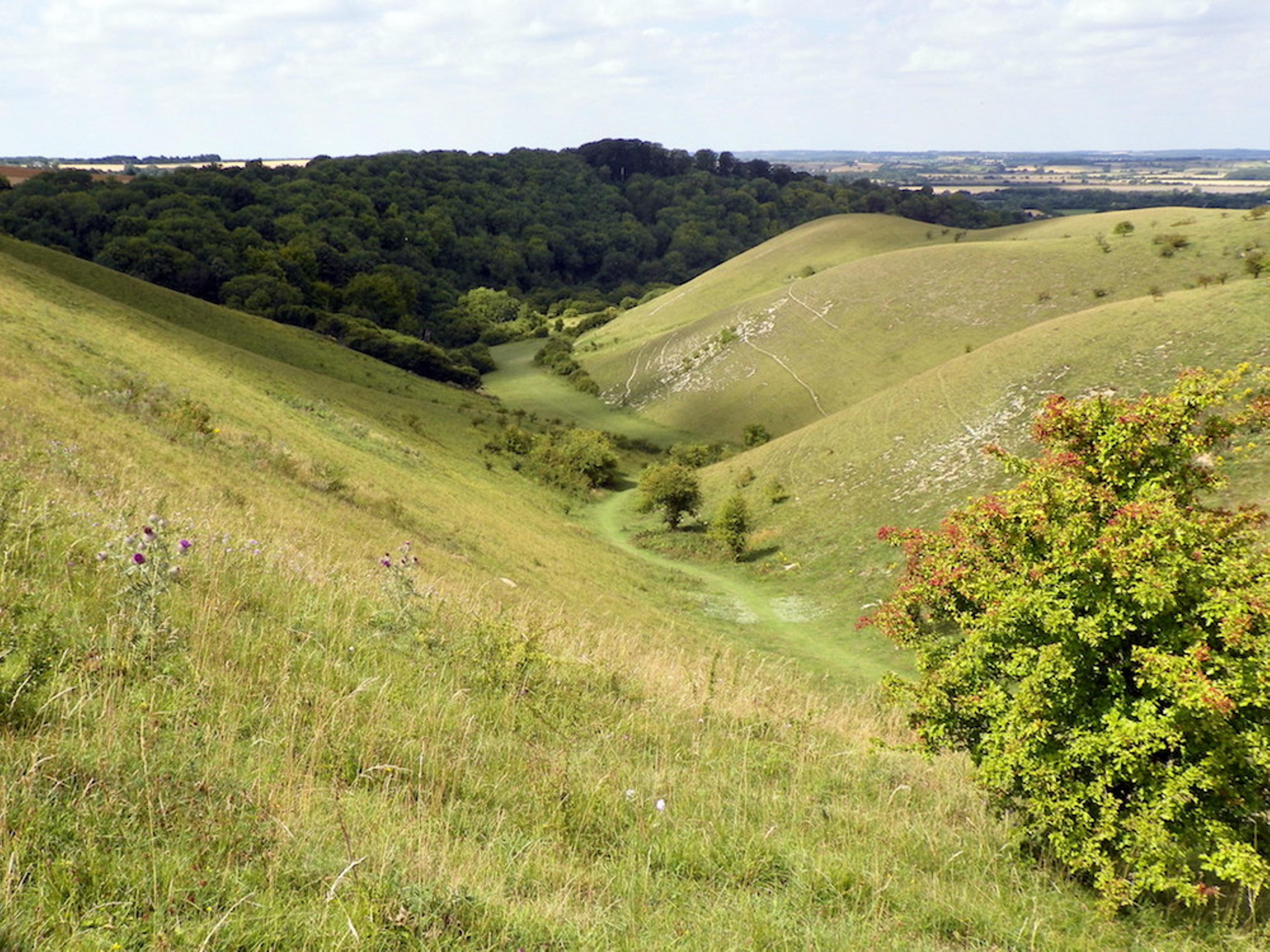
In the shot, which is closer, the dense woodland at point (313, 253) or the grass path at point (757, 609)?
the grass path at point (757, 609)

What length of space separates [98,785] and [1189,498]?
7924 millimetres

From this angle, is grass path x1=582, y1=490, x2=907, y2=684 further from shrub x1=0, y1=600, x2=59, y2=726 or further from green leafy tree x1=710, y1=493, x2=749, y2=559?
shrub x1=0, y1=600, x2=59, y2=726

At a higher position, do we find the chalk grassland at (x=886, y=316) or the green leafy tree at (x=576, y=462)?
the chalk grassland at (x=886, y=316)

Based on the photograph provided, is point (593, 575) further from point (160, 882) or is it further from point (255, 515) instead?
point (160, 882)

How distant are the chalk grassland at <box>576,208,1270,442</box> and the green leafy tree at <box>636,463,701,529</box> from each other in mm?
28625

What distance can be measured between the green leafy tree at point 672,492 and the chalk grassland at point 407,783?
123 ft

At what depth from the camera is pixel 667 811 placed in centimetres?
518

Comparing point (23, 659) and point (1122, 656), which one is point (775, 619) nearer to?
point (1122, 656)

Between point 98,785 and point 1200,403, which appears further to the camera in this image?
point 1200,403

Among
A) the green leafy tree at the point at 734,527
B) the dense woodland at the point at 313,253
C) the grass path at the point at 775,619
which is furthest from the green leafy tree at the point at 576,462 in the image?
the dense woodland at the point at 313,253

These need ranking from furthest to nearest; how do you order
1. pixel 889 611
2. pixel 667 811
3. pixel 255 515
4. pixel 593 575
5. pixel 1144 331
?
pixel 1144 331 → pixel 593 575 → pixel 255 515 → pixel 889 611 → pixel 667 811

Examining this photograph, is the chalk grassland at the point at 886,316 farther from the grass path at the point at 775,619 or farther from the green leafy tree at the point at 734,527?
the grass path at the point at 775,619

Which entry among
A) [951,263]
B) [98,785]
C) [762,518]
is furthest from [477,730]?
[951,263]

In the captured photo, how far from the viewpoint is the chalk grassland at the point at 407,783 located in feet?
11.1
